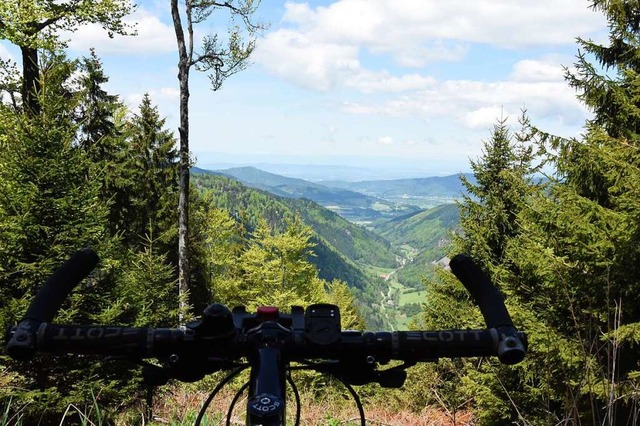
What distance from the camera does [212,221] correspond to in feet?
114

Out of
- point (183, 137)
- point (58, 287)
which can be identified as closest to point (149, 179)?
point (183, 137)

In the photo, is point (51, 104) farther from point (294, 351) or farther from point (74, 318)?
point (294, 351)

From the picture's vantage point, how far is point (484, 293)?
1520mm

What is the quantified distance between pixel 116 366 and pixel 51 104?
17.3 feet

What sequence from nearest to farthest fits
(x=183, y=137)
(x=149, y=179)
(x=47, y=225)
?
1. (x=47, y=225)
2. (x=183, y=137)
3. (x=149, y=179)

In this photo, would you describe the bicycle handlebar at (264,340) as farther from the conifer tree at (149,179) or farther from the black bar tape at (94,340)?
the conifer tree at (149,179)

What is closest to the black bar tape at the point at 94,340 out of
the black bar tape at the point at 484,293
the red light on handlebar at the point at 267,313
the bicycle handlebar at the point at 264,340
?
the bicycle handlebar at the point at 264,340

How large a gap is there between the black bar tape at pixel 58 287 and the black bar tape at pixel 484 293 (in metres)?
1.23

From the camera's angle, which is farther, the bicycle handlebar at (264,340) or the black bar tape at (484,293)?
the black bar tape at (484,293)

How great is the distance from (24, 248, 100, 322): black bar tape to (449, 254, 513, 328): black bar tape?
1.23 metres

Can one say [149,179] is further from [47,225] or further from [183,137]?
[47,225]

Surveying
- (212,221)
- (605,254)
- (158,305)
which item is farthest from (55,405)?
(212,221)

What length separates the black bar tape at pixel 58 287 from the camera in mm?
1414

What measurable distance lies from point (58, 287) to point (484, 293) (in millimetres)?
1400
